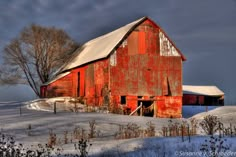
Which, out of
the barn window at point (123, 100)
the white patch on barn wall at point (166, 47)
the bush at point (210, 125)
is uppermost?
the white patch on barn wall at point (166, 47)

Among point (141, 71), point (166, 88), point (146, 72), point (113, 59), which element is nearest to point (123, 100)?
point (141, 71)

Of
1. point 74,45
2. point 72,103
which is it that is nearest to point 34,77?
point 74,45

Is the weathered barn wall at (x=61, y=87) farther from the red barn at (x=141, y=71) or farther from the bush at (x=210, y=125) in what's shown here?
the bush at (x=210, y=125)

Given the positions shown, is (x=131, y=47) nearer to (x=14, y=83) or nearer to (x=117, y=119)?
(x=117, y=119)

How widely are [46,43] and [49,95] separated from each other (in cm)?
998

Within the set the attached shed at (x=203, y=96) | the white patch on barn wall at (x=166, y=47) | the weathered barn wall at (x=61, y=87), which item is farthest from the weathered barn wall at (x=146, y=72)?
the attached shed at (x=203, y=96)

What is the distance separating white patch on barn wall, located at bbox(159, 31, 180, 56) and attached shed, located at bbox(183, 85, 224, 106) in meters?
27.2

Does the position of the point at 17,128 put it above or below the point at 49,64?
below

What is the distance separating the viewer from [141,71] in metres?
30.5

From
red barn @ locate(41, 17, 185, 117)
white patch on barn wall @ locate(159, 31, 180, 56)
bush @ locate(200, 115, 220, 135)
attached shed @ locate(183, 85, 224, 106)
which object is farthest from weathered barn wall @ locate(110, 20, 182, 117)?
attached shed @ locate(183, 85, 224, 106)

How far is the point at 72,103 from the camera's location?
3266cm

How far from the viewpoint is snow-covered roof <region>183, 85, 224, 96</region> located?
60197mm

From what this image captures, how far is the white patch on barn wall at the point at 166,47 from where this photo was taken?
31.3 m

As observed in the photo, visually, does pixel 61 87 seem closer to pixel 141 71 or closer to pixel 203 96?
pixel 141 71
